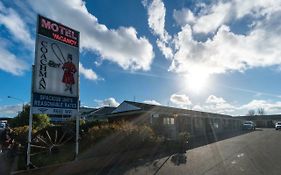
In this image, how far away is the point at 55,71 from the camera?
9.90 m

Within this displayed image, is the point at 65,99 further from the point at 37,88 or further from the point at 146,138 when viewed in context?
the point at 146,138

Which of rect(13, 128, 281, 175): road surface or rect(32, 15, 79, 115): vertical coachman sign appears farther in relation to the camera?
rect(32, 15, 79, 115): vertical coachman sign

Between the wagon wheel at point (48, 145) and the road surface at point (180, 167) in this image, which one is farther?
the wagon wheel at point (48, 145)

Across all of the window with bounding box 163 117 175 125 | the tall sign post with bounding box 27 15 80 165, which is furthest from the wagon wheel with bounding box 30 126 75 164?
the window with bounding box 163 117 175 125

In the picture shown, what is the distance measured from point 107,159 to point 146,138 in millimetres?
3642

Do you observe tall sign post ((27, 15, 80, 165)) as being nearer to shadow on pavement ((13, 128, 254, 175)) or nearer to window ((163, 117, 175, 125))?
shadow on pavement ((13, 128, 254, 175))

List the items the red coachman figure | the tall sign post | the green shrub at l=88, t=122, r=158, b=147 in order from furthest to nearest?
the green shrub at l=88, t=122, r=158, b=147, the red coachman figure, the tall sign post

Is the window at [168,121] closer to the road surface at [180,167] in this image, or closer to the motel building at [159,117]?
the motel building at [159,117]

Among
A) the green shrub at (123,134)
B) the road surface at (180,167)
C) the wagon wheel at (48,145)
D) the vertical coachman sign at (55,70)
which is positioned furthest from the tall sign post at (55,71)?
the green shrub at (123,134)

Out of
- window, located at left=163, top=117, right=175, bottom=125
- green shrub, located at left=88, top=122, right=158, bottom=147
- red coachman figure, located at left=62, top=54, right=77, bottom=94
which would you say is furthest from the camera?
window, located at left=163, top=117, right=175, bottom=125

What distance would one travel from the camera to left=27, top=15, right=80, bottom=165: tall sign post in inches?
364

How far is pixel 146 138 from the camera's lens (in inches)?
546

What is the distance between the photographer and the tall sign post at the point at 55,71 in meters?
9.24

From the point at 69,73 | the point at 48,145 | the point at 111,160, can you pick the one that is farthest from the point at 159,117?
the point at 69,73
